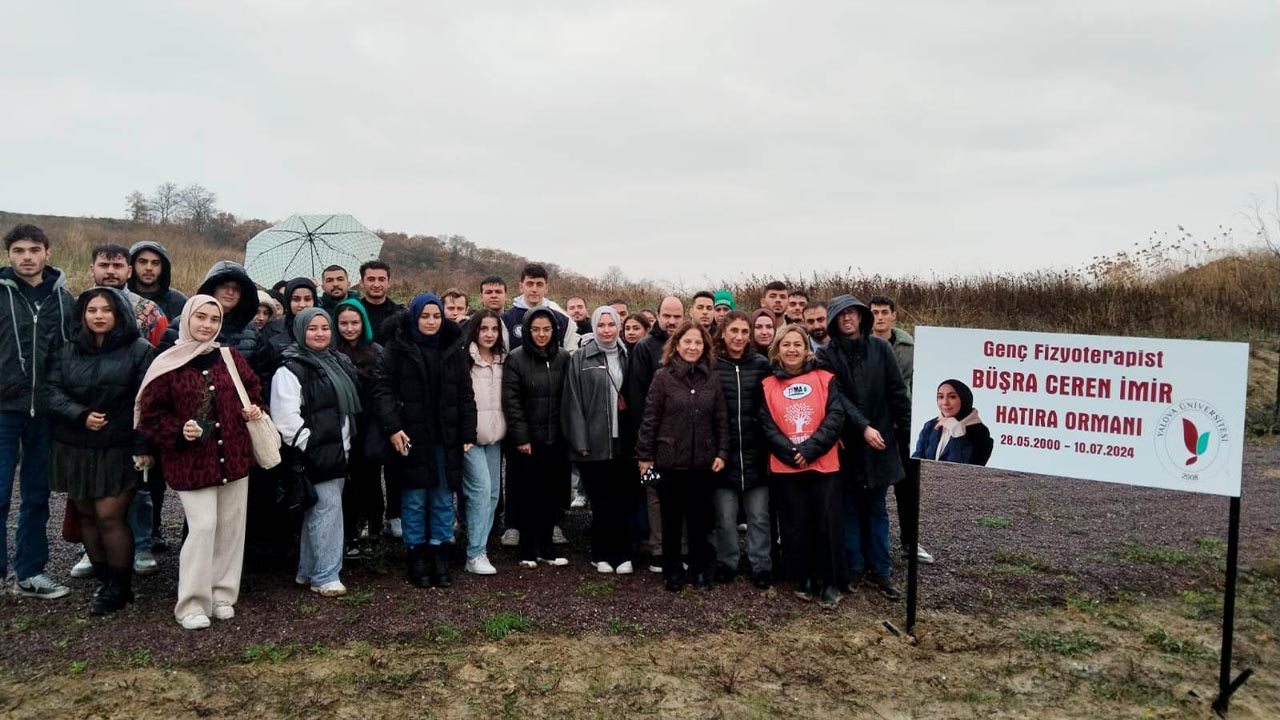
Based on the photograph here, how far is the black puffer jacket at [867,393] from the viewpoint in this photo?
544 cm

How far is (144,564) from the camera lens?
542 centimetres

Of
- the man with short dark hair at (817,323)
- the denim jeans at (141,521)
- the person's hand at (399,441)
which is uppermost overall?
the man with short dark hair at (817,323)

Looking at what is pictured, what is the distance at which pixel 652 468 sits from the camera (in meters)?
5.39

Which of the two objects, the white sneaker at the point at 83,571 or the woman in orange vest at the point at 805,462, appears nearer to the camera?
the woman in orange vest at the point at 805,462

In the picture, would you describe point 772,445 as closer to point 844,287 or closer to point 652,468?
point 652,468

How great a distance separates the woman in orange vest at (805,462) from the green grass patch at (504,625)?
1.92 meters

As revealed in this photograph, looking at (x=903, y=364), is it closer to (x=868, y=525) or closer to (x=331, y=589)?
(x=868, y=525)

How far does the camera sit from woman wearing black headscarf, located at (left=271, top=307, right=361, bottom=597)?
4789 mm

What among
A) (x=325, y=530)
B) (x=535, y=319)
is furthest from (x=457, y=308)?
(x=325, y=530)

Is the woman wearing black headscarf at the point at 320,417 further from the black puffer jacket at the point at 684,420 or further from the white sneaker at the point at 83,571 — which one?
the black puffer jacket at the point at 684,420

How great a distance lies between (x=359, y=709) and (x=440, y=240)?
3175 centimetres

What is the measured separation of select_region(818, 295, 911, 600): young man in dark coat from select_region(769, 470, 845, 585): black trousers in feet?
0.99

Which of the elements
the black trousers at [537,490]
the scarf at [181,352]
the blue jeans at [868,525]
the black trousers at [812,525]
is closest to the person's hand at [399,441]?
the black trousers at [537,490]

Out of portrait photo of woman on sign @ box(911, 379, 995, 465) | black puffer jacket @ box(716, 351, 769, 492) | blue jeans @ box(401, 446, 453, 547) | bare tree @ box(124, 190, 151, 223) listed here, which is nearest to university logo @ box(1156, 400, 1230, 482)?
portrait photo of woman on sign @ box(911, 379, 995, 465)
